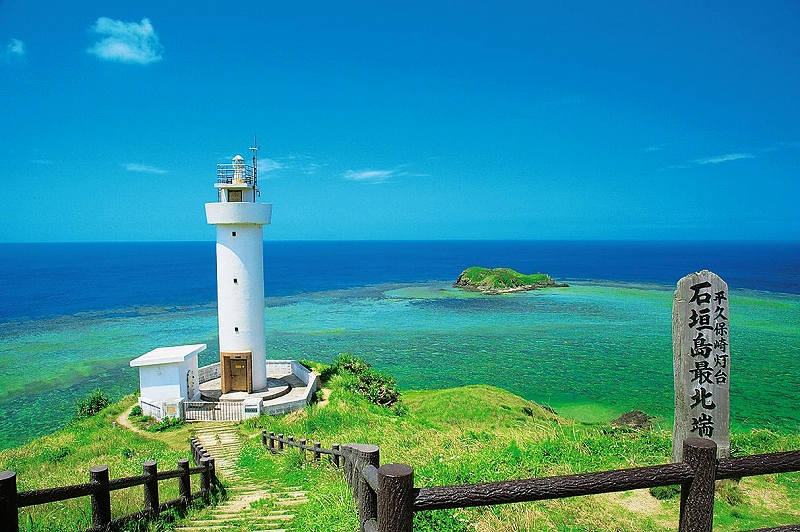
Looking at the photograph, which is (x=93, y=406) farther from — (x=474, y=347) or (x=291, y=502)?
(x=474, y=347)

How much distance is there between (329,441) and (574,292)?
53318 mm

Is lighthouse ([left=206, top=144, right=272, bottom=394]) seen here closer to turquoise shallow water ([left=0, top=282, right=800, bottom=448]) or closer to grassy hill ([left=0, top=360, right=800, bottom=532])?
grassy hill ([left=0, top=360, right=800, bottom=532])

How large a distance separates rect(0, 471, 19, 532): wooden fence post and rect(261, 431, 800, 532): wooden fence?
2958 millimetres

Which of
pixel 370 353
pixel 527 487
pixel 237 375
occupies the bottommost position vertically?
pixel 370 353

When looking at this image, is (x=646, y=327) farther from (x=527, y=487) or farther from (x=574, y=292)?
(x=527, y=487)

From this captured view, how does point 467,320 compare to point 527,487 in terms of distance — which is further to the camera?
point 467,320

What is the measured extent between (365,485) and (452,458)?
470cm

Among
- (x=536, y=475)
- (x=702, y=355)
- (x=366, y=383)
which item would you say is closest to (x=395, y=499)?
(x=536, y=475)

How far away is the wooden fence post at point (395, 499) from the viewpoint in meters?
2.85

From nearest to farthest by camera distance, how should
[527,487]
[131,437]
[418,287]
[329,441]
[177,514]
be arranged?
[527,487] < [177,514] < [329,441] < [131,437] < [418,287]

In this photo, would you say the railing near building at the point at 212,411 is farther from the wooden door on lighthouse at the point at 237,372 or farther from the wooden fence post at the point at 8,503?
the wooden fence post at the point at 8,503

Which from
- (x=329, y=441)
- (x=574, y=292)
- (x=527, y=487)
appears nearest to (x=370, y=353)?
(x=329, y=441)

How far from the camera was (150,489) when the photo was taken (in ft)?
19.5

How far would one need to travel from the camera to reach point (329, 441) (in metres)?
13.4
